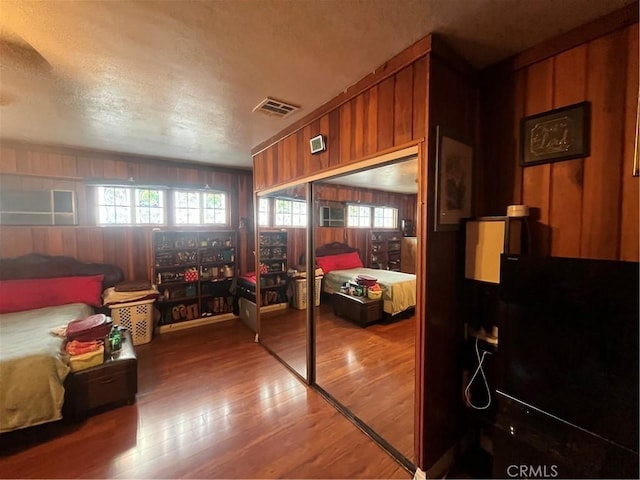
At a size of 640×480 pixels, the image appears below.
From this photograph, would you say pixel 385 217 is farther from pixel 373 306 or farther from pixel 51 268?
pixel 51 268

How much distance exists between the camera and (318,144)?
2184mm

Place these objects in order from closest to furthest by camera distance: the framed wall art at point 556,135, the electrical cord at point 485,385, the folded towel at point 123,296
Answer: the framed wall art at point 556,135 < the electrical cord at point 485,385 < the folded towel at point 123,296

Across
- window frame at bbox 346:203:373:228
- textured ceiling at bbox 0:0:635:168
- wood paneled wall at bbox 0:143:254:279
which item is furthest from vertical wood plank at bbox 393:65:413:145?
wood paneled wall at bbox 0:143:254:279

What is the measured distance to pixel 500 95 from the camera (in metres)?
1.64

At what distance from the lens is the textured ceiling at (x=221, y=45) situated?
1204 millimetres

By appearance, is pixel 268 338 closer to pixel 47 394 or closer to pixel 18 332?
pixel 47 394

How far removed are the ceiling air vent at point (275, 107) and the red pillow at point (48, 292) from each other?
9.93ft

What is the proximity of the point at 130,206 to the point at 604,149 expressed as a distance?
4746 mm

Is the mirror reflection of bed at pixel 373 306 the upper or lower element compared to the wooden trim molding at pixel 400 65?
lower

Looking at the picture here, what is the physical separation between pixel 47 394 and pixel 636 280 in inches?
131

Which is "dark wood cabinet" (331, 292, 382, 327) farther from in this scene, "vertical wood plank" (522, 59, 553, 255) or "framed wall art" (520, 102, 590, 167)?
"framed wall art" (520, 102, 590, 167)

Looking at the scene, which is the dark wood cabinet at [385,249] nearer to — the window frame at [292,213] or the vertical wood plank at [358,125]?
the window frame at [292,213]

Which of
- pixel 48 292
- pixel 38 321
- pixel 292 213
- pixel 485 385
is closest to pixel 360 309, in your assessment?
pixel 292 213

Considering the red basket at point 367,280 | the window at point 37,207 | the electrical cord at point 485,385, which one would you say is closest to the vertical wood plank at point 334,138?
the electrical cord at point 485,385
